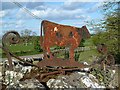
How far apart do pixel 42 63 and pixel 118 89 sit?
1.24m

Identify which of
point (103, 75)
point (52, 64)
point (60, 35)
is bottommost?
point (103, 75)

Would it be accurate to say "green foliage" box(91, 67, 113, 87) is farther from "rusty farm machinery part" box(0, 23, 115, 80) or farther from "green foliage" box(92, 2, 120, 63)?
"green foliage" box(92, 2, 120, 63)

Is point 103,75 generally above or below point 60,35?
below

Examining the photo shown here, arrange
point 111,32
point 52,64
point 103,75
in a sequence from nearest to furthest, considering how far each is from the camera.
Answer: point 52,64
point 103,75
point 111,32

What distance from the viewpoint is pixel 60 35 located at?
4.68 meters

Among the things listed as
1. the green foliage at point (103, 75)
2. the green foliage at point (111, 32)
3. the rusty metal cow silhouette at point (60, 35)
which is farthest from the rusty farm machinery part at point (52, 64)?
the green foliage at point (111, 32)

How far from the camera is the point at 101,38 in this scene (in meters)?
9.71

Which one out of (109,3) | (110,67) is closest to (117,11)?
(109,3)

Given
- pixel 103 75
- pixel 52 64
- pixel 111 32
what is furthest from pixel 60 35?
pixel 111 32

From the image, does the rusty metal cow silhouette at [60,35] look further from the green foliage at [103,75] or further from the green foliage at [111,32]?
the green foliage at [111,32]

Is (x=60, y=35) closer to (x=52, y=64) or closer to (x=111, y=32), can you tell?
(x=52, y=64)

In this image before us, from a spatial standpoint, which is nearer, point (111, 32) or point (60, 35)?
point (60, 35)

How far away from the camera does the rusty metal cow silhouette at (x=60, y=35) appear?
460cm

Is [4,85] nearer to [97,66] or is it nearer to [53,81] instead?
[53,81]
